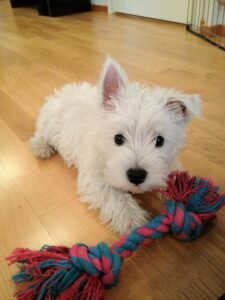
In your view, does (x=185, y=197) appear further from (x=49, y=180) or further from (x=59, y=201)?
(x=49, y=180)

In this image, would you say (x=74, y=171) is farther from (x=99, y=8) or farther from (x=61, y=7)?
(x=99, y=8)

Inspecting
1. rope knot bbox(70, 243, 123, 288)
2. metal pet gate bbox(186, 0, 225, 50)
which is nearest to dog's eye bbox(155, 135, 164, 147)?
rope knot bbox(70, 243, 123, 288)

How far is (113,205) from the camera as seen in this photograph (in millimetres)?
1165

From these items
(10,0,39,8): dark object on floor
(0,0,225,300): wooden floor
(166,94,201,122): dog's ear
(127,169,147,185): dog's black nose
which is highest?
(166,94,201,122): dog's ear

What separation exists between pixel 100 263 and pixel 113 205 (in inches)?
13.0

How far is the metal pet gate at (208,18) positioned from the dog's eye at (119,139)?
2889 mm

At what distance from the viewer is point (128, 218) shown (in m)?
1.12

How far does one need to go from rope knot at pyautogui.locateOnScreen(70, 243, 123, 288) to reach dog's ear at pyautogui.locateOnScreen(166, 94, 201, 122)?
55cm

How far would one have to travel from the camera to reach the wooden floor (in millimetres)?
964

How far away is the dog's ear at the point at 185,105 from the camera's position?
1058mm

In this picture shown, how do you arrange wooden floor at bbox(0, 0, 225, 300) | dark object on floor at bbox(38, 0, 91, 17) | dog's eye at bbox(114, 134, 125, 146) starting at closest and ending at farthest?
wooden floor at bbox(0, 0, 225, 300) → dog's eye at bbox(114, 134, 125, 146) → dark object on floor at bbox(38, 0, 91, 17)

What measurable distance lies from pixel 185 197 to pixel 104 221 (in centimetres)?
32

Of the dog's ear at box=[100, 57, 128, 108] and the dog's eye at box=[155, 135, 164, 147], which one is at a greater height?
the dog's ear at box=[100, 57, 128, 108]

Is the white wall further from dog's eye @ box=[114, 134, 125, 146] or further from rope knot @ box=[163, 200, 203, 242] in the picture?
rope knot @ box=[163, 200, 203, 242]
